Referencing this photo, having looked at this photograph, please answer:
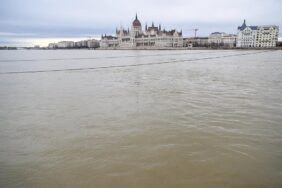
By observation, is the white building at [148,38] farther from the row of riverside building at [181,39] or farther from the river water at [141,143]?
the river water at [141,143]

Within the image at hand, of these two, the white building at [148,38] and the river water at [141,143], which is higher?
the white building at [148,38]

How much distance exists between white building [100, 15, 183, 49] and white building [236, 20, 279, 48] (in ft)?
140

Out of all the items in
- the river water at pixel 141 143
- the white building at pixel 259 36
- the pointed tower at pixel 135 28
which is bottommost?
the river water at pixel 141 143

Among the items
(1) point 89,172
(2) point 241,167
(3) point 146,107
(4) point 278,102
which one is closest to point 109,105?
(3) point 146,107

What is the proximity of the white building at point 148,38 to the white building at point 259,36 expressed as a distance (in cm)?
4254

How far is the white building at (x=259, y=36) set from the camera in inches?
5694

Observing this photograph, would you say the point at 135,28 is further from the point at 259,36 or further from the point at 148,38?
the point at 259,36

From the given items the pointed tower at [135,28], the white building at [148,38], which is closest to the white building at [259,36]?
the white building at [148,38]

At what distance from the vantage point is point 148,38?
18150 centimetres

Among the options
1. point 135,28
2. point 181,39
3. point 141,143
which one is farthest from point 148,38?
point 141,143

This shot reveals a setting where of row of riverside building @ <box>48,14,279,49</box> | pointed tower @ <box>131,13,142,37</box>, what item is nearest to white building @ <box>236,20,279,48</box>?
row of riverside building @ <box>48,14,279,49</box>

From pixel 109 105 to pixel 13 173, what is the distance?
4.62 meters

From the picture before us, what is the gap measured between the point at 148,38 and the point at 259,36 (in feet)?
235

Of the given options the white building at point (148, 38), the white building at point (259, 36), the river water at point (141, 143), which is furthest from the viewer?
the white building at point (148, 38)
